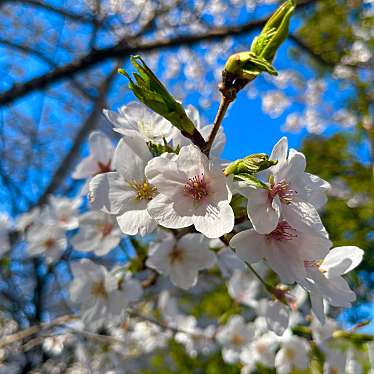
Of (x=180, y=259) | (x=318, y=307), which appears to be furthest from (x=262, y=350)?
(x=318, y=307)

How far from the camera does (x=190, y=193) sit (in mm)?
637

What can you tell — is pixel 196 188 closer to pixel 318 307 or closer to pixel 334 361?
pixel 318 307

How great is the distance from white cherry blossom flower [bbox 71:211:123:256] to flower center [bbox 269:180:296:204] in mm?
548

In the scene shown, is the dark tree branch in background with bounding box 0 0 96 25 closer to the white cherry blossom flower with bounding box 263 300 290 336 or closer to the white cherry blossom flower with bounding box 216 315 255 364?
the white cherry blossom flower with bounding box 216 315 255 364

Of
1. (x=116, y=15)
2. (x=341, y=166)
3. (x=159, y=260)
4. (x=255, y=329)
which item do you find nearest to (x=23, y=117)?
(x=116, y=15)

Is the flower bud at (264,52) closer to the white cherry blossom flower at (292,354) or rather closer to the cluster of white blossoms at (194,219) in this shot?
the cluster of white blossoms at (194,219)

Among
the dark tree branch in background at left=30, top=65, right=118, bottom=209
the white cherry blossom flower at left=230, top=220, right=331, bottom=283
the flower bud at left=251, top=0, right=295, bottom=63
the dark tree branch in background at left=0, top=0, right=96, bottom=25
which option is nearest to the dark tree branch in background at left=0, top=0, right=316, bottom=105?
the dark tree branch in background at left=0, top=0, right=96, bottom=25

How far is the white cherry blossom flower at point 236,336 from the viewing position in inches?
69.5

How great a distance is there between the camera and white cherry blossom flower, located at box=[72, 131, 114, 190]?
1042mm

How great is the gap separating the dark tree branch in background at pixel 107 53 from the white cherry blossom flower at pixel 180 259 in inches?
93.8

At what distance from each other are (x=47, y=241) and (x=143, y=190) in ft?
2.49

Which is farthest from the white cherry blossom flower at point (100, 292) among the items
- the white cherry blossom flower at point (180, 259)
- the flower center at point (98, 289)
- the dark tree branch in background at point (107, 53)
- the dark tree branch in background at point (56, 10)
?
the dark tree branch in background at point (56, 10)

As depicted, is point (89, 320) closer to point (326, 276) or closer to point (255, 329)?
point (326, 276)

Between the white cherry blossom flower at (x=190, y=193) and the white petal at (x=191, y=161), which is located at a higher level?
the white petal at (x=191, y=161)
